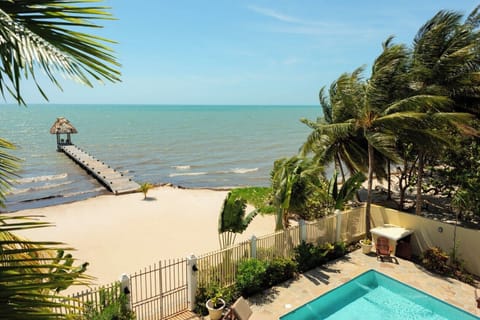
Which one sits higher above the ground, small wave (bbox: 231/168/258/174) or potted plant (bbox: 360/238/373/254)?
potted plant (bbox: 360/238/373/254)

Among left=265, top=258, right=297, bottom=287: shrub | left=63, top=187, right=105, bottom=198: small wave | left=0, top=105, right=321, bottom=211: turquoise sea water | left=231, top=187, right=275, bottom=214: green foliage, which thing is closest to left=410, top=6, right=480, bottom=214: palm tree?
left=265, top=258, right=297, bottom=287: shrub

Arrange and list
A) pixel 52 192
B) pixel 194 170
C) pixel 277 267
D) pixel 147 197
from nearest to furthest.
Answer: pixel 277 267 → pixel 147 197 → pixel 52 192 → pixel 194 170

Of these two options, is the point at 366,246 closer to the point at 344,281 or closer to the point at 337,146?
the point at 344,281

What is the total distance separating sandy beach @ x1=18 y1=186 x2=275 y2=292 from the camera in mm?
12688

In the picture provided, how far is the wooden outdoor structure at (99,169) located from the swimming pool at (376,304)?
17.5 meters

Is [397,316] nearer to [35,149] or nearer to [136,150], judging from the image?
[136,150]

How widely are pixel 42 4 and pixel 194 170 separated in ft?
108

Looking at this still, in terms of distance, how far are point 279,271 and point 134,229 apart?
27.3 feet

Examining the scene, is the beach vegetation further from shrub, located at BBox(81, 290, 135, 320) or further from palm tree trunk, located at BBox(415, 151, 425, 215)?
shrub, located at BBox(81, 290, 135, 320)

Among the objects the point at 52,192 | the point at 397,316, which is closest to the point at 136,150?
the point at 52,192

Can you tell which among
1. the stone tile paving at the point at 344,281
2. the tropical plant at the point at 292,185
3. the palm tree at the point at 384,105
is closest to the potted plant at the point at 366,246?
the stone tile paving at the point at 344,281

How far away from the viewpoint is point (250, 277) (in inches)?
369

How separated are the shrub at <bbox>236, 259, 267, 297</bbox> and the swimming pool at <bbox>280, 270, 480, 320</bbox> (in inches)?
49.7

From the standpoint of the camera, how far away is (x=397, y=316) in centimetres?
905
